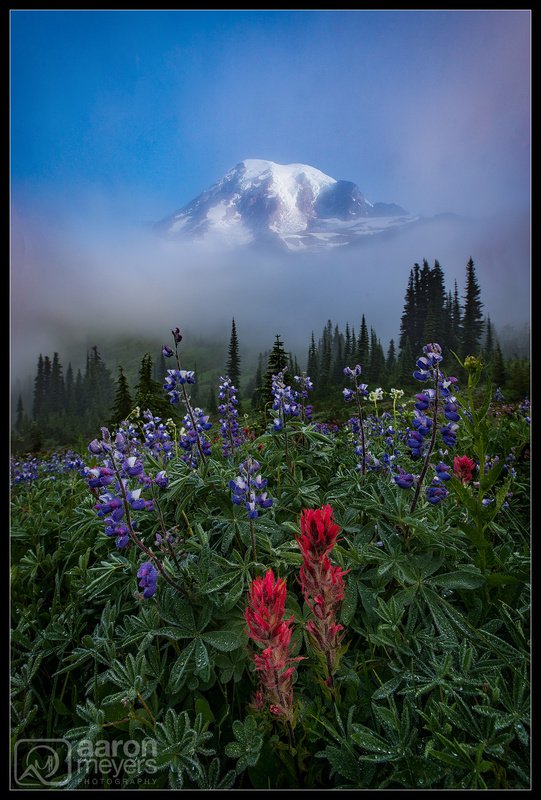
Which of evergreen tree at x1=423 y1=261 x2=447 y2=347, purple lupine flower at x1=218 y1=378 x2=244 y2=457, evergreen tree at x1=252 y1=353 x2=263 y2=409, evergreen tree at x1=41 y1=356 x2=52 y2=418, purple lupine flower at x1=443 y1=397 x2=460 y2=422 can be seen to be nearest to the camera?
purple lupine flower at x1=443 y1=397 x2=460 y2=422

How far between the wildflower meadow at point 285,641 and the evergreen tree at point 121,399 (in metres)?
3.00

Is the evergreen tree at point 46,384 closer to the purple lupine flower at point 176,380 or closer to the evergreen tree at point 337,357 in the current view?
the purple lupine flower at point 176,380

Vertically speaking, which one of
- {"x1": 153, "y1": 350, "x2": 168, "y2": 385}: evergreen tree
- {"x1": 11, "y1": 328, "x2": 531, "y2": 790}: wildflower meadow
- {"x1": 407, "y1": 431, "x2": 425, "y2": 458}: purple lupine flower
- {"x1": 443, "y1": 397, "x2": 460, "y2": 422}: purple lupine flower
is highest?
{"x1": 153, "y1": 350, "x2": 168, "y2": 385}: evergreen tree

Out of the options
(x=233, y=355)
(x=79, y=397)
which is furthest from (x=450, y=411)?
(x=79, y=397)

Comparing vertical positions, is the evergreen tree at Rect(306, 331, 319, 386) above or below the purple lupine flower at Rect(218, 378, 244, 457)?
above

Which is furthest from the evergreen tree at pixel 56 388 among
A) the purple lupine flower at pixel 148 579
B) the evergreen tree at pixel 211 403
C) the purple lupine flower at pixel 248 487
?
the purple lupine flower at pixel 148 579

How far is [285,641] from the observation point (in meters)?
1.33

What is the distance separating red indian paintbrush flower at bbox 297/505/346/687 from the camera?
1358mm

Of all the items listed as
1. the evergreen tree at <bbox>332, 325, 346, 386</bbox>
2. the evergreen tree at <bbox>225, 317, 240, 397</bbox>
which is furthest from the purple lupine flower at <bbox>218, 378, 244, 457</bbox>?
the evergreen tree at <bbox>332, 325, 346, 386</bbox>

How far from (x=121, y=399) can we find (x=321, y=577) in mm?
5077

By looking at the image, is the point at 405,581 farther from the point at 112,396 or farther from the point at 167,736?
the point at 112,396

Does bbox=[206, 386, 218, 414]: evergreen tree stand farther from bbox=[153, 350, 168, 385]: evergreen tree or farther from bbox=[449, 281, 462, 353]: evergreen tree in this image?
bbox=[449, 281, 462, 353]: evergreen tree

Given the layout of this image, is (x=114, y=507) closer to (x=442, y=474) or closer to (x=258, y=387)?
(x=442, y=474)

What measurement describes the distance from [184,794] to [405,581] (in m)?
1.26
